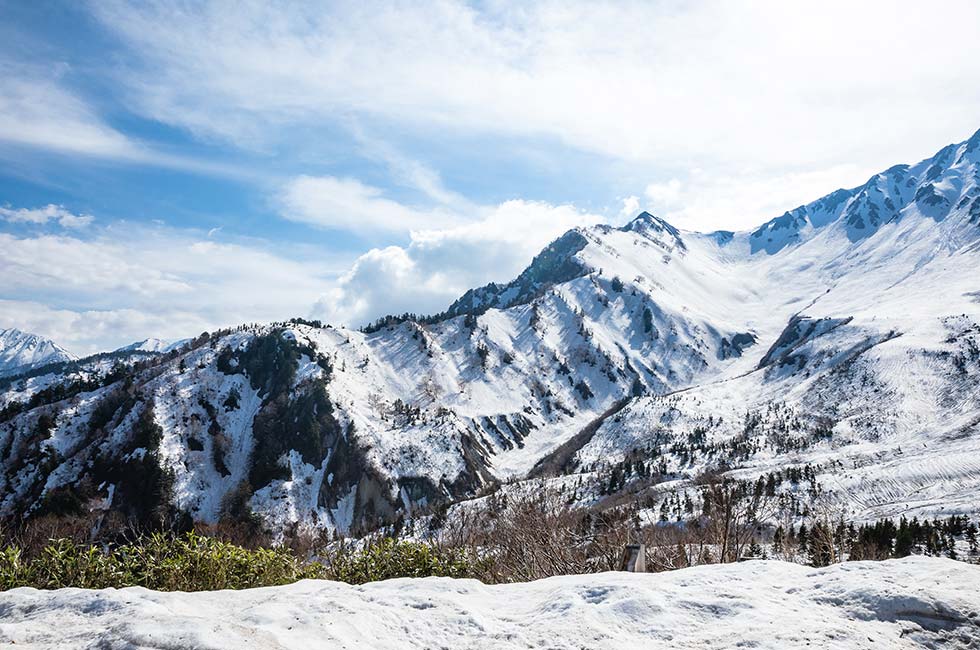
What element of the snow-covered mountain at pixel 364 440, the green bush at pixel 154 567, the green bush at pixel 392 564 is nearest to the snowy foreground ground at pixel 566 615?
the green bush at pixel 154 567

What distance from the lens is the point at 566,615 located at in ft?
30.2

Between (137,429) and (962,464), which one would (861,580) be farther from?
(137,429)

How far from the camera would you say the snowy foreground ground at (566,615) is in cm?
779

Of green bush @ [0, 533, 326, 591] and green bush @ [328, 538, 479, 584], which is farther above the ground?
green bush @ [0, 533, 326, 591]

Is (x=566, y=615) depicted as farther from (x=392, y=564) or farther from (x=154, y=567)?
(x=154, y=567)

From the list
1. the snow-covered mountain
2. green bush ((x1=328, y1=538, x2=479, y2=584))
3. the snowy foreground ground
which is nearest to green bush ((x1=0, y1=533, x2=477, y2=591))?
green bush ((x1=328, y1=538, x2=479, y2=584))

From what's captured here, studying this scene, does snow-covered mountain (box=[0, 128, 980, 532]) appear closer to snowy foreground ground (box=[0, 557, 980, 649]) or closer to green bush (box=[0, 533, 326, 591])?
snowy foreground ground (box=[0, 557, 980, 649])

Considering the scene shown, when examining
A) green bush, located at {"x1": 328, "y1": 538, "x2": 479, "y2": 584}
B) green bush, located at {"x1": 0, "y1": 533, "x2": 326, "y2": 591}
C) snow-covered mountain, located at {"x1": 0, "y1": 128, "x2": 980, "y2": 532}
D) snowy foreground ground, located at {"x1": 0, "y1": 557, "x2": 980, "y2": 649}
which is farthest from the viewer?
snow-covered mountain, located at {"x1": 0, "y1": 128, "x2": 980, "y2": 532}

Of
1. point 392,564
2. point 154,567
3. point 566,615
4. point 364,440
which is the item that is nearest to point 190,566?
point 154,567

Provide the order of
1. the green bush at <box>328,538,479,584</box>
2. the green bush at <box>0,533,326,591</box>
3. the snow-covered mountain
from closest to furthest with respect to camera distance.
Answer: the green bush at <box>0,533,326,591</box>
the green bush at <box>328,538,479,584</box>
the snow-covered mountain

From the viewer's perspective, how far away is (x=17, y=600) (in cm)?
895

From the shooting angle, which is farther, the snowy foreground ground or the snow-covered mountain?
the snow-covered mountain

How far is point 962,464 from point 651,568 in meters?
132

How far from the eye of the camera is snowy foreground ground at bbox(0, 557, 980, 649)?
779cm
